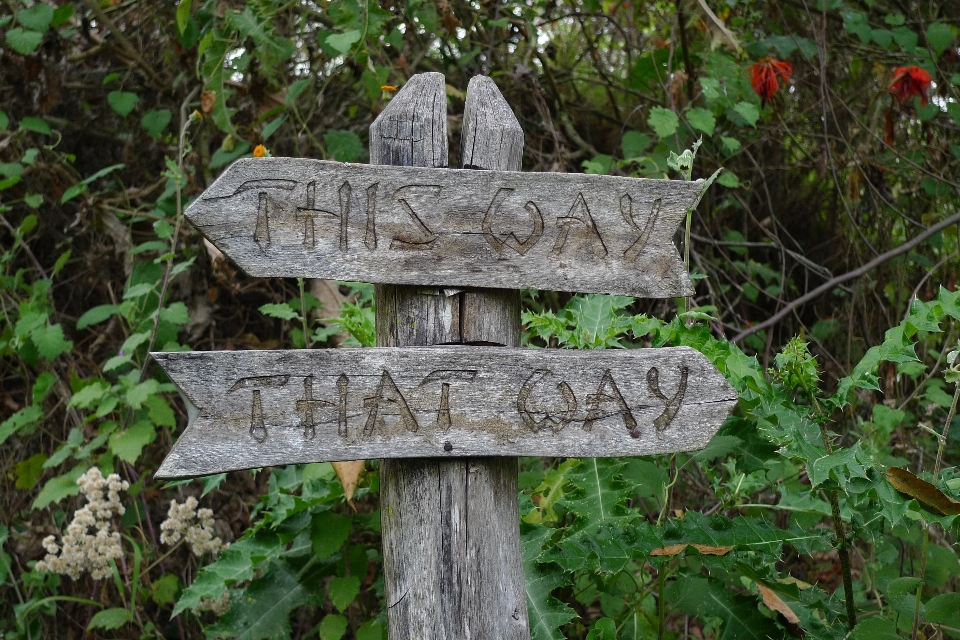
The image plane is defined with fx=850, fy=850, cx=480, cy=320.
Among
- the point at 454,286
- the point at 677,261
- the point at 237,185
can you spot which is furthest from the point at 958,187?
the point at 237,185

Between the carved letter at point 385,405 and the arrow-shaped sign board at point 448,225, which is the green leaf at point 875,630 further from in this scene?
the carved letter at point 385,405

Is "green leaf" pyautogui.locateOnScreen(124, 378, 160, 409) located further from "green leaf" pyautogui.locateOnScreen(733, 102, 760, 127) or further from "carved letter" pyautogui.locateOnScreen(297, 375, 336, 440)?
"green leaf" pyautogui.locateOnScreen(733, 102, 760, 127)

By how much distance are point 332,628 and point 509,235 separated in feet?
4.44

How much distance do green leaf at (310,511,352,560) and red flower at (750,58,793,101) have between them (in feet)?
7.83

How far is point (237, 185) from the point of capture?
1623 millimetres

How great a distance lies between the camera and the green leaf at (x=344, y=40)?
2.71 metres

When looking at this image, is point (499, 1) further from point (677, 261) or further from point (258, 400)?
point (258, 400)

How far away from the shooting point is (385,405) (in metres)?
1.65

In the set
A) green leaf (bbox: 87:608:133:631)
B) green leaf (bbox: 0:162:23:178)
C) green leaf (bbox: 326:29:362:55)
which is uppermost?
green leaf (bbox: 326:29:362:55)

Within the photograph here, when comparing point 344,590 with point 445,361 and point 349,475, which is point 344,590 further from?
point 445,361

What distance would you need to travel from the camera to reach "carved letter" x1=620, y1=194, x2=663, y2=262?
172cm

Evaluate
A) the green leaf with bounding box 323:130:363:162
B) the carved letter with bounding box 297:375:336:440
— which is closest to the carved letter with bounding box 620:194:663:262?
the carved letter with bounding box 297:375:336:440

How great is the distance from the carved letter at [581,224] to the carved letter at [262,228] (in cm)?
56

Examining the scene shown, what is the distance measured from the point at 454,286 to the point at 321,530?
98cm
